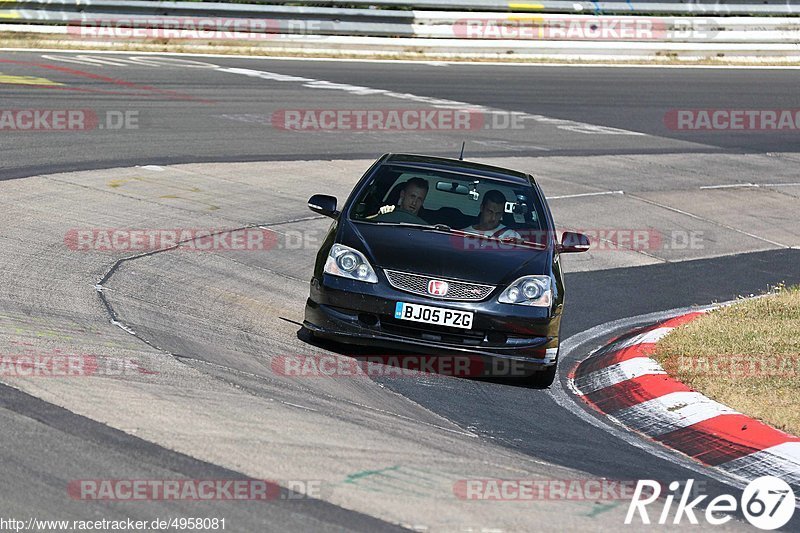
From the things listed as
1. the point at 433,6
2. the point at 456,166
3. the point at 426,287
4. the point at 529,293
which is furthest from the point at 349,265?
the point at 433,6

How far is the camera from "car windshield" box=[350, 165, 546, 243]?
8.82 meters

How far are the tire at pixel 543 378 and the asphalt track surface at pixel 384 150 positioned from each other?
0.14m

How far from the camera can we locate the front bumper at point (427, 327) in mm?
7840

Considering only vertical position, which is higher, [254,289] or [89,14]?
[89,14]

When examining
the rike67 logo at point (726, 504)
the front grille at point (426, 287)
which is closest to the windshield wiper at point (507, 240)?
the front grille at point (426, 287)

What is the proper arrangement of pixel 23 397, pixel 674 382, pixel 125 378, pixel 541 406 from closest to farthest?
pixel 23 397 → pixel 125 378 → pixel 541 406 → pixel 674 382

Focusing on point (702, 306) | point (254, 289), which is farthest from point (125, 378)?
point (702, 306)

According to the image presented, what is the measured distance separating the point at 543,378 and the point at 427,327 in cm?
96

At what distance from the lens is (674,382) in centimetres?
818

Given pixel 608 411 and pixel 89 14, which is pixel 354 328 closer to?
pixel 608 411

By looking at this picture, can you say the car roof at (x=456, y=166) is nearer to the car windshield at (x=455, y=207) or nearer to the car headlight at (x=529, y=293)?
the car windshield at (x=455, y=207)

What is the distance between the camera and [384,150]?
17.1 metres

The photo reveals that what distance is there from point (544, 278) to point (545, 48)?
802 inches

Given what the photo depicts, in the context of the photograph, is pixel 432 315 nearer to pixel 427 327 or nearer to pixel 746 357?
pixel 427 327
